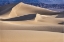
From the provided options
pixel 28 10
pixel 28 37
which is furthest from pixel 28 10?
pixel 28 37

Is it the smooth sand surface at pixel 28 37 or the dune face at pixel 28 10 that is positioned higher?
the dune face at pixel 28 10

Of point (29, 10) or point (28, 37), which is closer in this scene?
point (28, 37)

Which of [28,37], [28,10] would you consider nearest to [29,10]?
[28,10]

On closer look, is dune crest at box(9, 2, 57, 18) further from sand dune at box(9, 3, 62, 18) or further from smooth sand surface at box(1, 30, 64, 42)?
smooth sand surface at box(1, 30, 64, 42)

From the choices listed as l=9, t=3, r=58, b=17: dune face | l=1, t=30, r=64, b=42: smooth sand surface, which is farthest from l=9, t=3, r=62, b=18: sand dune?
l=1, t=30, r=64, b=42: smooth sand surface

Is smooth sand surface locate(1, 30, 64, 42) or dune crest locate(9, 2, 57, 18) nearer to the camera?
smooth sand surface locate(1, 30, 64, 42)

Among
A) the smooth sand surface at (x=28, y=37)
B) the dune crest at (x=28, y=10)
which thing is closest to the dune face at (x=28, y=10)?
the dune crest at (x=28, y=10)

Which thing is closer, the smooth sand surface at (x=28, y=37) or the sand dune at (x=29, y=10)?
the smooth sand surface at (x=28, y=37)

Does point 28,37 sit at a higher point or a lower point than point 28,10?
lower

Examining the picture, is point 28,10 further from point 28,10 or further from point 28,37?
point 28,37

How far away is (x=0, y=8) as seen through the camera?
3.62 metres

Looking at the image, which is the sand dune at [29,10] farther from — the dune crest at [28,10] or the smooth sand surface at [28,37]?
the smooth sand surface at [28,37]

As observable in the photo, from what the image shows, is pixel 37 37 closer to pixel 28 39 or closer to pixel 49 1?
pixel 28 39

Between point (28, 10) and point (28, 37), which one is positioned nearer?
point (28, 37)
